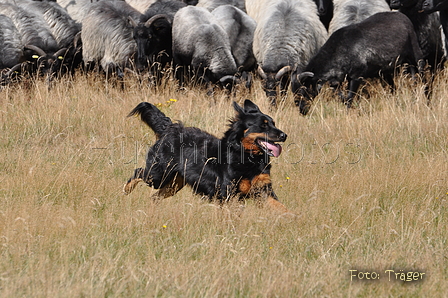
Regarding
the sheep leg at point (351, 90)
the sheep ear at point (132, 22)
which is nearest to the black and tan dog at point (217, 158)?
the sheep leg at point (351, 90)

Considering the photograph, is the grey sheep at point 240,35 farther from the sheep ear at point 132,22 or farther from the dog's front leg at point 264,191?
the dog's front leg at point 264,191

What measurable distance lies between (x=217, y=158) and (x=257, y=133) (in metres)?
0.51

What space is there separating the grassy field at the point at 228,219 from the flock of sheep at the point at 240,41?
256cm

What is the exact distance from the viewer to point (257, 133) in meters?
5.79

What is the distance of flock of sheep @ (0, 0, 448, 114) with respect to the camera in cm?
1196

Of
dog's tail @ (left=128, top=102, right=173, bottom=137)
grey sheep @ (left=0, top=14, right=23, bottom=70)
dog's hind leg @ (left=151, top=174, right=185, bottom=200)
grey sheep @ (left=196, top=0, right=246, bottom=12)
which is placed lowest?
grey sheep @ (left=0, top=14, right=23, bottom=70)

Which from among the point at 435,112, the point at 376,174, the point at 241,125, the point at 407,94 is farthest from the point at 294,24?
the point at 241,125

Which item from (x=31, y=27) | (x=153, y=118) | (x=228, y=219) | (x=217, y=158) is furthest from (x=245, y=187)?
(x=31, y=27)

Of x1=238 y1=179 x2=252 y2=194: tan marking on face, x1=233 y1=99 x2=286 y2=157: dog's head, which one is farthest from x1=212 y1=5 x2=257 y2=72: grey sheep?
x1=238 y1=179 x2=252 y2=194: tan marking on face

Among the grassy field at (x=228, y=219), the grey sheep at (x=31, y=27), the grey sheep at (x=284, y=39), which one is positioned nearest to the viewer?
the grassy field at (x=228, y=219)

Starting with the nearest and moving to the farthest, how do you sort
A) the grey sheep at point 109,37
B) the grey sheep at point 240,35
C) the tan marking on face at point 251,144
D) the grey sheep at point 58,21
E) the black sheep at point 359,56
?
1. the tan marking on face at point 251,144
2. the black sheep at point 359,56
3. the grey sheep at point 109,37
4. the grey sheep at point 240,35
5. the grey sheep at point 58,21

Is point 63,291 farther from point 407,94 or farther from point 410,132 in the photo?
point 407,94

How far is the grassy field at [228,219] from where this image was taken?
4.21 m

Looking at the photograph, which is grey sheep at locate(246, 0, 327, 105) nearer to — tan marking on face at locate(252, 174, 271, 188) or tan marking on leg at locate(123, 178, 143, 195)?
tan marking on leg at locate(123, 178, 143, 195)
